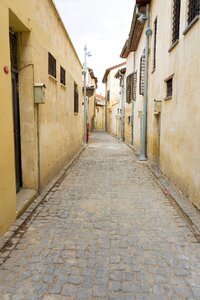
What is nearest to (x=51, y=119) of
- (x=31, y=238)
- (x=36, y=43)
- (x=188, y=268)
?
(x=36, y=43)

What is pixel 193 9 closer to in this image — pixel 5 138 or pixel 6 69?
pixel 6 69

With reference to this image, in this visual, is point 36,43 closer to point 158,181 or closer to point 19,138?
point 19,138

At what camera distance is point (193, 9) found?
18.4ft

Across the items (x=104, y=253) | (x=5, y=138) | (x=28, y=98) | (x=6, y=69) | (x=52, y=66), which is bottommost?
(x=104, y=253)

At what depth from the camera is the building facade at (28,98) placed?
3977 millimetres

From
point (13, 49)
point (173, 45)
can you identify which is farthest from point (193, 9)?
point (13, 49)

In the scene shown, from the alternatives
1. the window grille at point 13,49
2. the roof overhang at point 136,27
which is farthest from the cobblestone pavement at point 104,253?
the roof overhang at point 136,27

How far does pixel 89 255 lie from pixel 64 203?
87.5 inches

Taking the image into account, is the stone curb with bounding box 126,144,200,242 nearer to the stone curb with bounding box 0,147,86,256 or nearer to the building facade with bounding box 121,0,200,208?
the building facade with bounding box 121,0,200,208

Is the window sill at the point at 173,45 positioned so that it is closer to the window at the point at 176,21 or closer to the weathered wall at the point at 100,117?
the window at the point at 176,21

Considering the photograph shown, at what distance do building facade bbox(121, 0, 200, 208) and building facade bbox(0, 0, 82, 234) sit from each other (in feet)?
10.1

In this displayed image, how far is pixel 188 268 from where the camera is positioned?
10.6ft

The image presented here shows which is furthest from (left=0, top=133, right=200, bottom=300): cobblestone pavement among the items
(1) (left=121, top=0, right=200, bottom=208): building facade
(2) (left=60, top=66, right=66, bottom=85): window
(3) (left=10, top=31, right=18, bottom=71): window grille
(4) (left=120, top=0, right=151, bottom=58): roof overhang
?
(4) (left=120, top=0, right=151, bottom=58): roof overhang

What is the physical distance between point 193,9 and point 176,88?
5.88 ft
